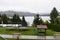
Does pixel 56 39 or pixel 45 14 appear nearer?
pixel 56 39

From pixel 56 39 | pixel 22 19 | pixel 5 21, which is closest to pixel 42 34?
pixel 56 39

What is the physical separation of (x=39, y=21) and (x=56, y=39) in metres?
8.33

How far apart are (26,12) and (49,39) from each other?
1484cm

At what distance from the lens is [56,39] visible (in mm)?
7867

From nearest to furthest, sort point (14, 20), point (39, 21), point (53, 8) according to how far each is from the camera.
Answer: point (39, 21)
point (14, 20)
point (53, 8)

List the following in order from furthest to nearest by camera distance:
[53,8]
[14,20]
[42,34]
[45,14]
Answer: [45,14] → [53,8] → [14,20] → [42,34]

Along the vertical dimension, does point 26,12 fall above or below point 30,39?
above

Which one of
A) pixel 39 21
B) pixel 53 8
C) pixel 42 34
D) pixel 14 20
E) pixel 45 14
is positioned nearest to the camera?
pixel 42 34

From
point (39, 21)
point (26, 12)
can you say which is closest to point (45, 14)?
point (26, 12)

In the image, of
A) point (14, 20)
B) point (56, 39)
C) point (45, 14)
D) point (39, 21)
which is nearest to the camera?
point (56, 39)

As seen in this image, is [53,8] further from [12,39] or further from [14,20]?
[12,39]

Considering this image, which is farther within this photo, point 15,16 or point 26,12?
point 26,12

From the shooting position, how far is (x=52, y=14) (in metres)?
18.8

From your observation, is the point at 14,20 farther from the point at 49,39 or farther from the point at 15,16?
the point at 49,39
